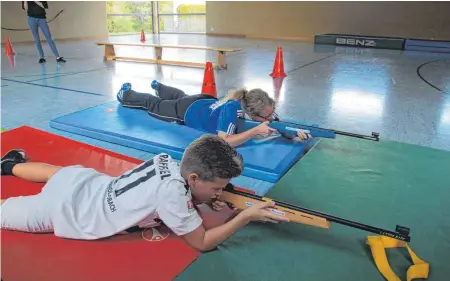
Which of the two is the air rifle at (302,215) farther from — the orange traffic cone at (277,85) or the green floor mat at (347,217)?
the orange traffic cone at (277,85)

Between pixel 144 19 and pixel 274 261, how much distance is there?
1684cm

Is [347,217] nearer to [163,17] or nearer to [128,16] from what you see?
[128,16]

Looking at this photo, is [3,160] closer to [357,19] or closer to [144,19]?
[357,19]

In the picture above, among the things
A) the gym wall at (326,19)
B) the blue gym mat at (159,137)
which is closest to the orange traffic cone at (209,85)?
the blue gym mat at (159,137)

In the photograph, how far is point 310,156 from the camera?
284 cm

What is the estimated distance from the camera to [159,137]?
307cm

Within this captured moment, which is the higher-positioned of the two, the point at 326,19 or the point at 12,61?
the point at 326,19

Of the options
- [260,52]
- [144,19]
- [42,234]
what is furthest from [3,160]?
[144,19]

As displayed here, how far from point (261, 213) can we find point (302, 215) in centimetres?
20

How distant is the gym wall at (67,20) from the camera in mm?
11301

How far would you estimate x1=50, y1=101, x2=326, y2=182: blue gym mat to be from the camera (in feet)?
8.58

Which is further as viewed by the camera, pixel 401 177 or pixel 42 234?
pixel 401 177

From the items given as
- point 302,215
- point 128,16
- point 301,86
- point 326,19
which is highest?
point 128,16

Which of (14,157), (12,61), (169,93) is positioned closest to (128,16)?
(12,61)
